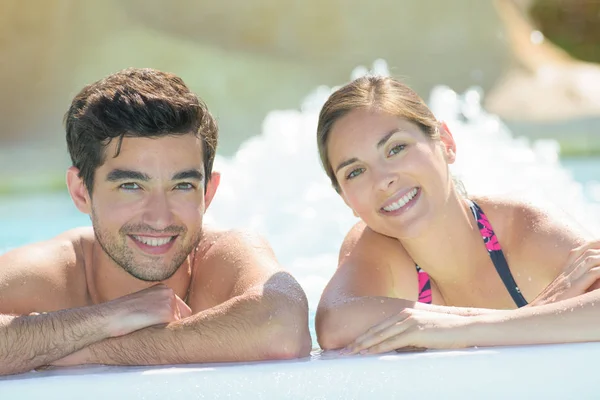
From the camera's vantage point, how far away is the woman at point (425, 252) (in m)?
2.71

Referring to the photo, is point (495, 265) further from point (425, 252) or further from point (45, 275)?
point (45, 275)

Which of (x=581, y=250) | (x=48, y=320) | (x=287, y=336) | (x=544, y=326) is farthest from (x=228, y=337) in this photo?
(x=581, y=250)

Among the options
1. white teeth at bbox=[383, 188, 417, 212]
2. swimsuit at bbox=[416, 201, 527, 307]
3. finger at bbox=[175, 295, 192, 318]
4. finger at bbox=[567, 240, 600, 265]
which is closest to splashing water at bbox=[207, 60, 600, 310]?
swimsuit at bbox=[416, 201, 527, 307]

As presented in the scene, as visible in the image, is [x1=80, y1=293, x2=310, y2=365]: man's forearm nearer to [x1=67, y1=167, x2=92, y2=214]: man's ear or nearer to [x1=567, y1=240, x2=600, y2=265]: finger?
[x1=67, y1=167, x2=92, y2=214]: man's ear

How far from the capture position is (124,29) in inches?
655

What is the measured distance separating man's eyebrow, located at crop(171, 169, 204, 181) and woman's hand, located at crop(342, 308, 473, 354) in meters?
0.80

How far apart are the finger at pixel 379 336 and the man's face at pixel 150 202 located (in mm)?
727

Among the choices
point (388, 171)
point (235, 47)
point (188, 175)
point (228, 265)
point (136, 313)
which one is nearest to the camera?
point (136, 313)

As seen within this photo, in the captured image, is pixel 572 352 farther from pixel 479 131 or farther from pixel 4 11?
pixel 4 11

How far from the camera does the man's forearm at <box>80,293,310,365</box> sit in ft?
8.96

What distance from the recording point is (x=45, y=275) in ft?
10.4

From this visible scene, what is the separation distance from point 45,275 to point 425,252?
1.42 m

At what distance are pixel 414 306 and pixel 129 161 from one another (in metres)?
1.05

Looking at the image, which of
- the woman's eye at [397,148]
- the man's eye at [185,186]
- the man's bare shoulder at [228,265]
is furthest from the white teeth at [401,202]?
the man's eye at [185,186]
